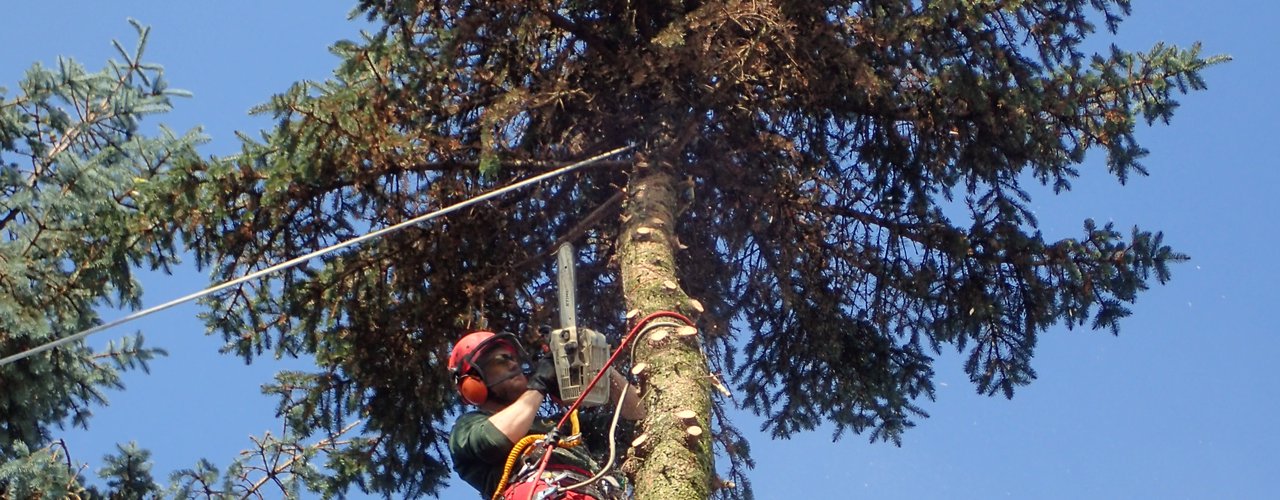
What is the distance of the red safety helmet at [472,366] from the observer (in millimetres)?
6887

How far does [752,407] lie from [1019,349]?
184 centimetres

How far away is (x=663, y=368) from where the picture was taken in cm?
659

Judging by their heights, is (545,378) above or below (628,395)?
below

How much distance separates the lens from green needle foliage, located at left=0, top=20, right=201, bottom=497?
368 inches

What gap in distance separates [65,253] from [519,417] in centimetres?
478

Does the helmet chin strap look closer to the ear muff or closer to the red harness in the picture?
the ear muff

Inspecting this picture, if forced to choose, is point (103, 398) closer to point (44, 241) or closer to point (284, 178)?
point (44, 241)

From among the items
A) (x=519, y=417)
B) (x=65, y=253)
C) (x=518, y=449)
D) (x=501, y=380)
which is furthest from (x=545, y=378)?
(x=65, y=253)

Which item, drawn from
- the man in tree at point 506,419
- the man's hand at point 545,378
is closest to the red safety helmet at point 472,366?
the man in tree at point 506,419

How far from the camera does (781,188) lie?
8.35m

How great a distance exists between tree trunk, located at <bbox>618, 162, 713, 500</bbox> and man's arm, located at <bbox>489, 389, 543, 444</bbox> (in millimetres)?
466

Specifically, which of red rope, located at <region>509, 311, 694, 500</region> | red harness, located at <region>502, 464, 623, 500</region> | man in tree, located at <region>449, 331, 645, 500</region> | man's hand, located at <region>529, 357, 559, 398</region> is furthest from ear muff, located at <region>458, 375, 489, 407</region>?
red harness, located at <region>502, 464, 623, 500</region>

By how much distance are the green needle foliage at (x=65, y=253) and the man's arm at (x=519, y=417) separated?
2.86 m

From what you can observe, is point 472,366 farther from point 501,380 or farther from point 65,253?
point 65,253
